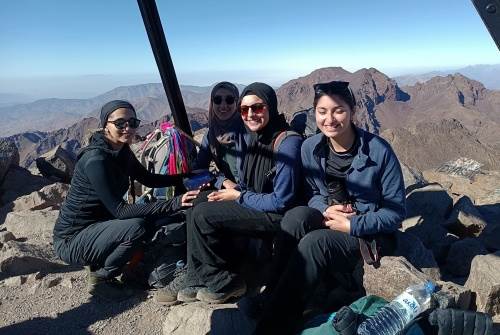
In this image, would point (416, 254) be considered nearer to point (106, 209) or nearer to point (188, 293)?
point (188, 293)

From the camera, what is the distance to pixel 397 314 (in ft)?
10.9

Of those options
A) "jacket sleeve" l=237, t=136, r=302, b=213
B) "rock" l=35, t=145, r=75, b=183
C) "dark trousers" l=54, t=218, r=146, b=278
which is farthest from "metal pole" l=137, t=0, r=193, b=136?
"rock" l=35, t=145, r=75, b=183

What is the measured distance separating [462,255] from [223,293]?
3059 mm

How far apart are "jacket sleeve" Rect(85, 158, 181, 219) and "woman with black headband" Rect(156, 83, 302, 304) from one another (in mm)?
601

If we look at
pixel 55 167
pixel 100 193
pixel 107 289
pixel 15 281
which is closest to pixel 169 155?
pixel 100 193

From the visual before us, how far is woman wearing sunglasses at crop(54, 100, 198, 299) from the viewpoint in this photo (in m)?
4.55

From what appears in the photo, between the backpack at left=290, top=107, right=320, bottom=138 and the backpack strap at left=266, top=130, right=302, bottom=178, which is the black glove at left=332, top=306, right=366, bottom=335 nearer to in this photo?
the backpack strap at left=266, top=130, right=302, bottom=178

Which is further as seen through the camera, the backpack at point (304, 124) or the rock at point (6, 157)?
the rock at point (6, 157)

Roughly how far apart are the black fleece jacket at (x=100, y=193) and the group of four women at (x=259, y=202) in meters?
0.01

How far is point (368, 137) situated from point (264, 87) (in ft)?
3.69

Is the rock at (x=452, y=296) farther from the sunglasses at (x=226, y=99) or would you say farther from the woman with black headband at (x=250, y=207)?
the sunglasses at (x=226, y=99)

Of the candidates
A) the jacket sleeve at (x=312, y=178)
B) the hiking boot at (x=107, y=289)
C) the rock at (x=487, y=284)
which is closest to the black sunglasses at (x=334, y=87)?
the jacket sleeve at (x=312, y=178)

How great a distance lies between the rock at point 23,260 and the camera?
19.0ft

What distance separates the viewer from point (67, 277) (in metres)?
5.64
